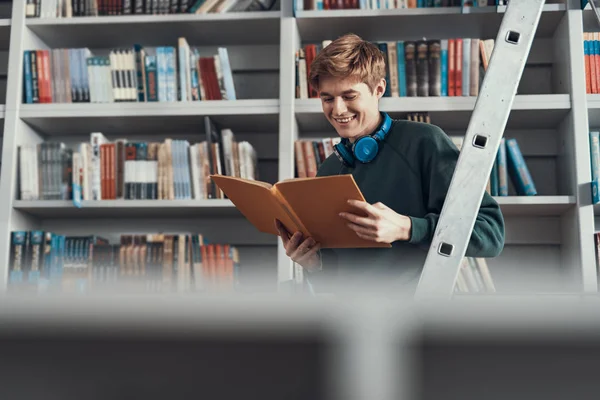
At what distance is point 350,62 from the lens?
4.79 ft

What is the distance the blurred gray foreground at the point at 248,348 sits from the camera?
0.96 feet

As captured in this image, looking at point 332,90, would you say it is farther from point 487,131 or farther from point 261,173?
point 261,173

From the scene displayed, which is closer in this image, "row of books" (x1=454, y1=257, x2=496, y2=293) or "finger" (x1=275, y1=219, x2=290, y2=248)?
"finger" (x1=275, y1=219, x2=290, y2=248)

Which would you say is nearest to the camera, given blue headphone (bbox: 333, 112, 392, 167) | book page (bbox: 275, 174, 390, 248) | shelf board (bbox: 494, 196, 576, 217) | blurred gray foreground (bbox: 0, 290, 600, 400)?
blurred gray foreground (bbox: 0, 290, 600, 400)

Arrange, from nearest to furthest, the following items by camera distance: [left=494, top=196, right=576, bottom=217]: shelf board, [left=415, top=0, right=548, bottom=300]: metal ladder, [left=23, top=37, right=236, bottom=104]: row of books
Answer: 1. [left=415, top=0, right=548, bottom=300]: metal ladder
2. [left=494, top=196, right=576, bottom=217]: shelf board
3. [left=23, top=37, right=236, bottom=104]: row of books

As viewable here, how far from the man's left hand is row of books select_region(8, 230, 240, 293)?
1.47 meters

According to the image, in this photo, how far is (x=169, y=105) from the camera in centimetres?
262

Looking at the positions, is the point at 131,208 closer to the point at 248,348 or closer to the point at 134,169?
the point at 134,169

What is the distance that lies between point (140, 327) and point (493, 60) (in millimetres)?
644

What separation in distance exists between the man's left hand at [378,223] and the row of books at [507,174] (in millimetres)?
1377

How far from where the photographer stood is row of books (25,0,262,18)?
106 inches

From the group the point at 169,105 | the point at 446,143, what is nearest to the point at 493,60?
the point at 446,143

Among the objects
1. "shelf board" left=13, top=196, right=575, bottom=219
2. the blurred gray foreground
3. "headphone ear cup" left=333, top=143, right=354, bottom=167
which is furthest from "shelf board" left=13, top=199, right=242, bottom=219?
the blurred gray foreground

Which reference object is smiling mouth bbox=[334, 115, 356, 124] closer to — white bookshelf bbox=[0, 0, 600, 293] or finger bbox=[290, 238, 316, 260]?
finger bbox=[290, 238, 316, 260]
